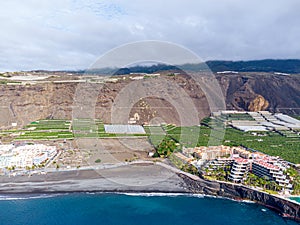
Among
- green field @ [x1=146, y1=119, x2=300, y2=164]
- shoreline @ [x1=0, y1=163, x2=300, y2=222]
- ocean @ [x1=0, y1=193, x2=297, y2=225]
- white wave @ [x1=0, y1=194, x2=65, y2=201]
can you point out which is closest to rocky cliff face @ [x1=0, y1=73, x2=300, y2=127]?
green field @ [x1=146, y1=119, x2=300, y2=164]

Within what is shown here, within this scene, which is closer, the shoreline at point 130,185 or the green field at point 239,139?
the shoreline at point 130,185

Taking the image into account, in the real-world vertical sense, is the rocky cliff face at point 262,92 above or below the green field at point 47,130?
above

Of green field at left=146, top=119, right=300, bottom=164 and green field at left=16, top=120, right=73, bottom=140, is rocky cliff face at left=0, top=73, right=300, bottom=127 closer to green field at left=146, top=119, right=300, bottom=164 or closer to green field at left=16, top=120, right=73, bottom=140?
green field at left=16, top=120, right=73, bottom=140

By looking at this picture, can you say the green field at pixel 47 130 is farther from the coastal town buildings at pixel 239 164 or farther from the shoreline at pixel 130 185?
the coastal town buildings at pixel 239 164

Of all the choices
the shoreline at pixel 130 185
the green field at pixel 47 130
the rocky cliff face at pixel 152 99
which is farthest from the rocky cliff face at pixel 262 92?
the shoreline at pixel 130 185

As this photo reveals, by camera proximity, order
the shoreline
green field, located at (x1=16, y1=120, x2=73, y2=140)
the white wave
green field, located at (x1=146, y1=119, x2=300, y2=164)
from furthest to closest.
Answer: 1. green field, located at (x1=16, y1=120, x2=73, y2=140)
2. green field, located at (x1=146, y1=119, x2=300, y2=164)
3. the shoreline
4. the white wave

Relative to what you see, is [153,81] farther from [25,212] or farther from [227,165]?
[25,212]

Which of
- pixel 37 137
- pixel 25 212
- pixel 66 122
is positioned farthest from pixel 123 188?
pixel 66 122

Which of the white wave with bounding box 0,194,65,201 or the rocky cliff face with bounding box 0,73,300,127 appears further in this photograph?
the rocky cliff face with bounding box 0,73,300,127
